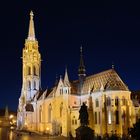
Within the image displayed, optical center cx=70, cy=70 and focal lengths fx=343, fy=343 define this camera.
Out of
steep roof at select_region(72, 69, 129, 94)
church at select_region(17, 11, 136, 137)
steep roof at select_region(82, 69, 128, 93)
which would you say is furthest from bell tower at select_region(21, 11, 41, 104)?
steep roof at select_region(82, 69, 128, 93)

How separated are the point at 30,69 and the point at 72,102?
1420 inches

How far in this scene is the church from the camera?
86.2m

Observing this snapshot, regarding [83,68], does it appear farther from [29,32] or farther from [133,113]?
[29,32]

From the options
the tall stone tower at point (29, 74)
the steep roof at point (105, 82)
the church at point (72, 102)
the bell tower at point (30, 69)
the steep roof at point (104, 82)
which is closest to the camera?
the church at point (72, 102)

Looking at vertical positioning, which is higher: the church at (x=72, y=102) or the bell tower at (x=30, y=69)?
the bell tower at (x=30, y=69)

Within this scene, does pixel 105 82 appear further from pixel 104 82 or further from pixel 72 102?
pixel 72 102

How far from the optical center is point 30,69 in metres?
128

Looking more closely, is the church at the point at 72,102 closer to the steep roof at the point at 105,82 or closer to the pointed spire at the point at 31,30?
the steep roof at the point at 105,82

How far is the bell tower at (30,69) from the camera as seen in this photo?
12744 centimetres

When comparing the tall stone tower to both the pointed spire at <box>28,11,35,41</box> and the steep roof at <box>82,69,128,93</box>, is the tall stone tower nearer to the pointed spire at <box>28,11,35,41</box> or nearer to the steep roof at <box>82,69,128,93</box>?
the pointed spire at <box>28,11,35,41</box>

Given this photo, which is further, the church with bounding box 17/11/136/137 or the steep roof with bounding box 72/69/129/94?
the steep roof with bounding box 72/69/129/94

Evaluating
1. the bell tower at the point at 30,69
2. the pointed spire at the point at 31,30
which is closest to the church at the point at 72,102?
the bell tower at the point at 30,69

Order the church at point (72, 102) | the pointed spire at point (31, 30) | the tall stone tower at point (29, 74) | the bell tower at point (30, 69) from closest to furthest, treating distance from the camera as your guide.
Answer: the church at point (72, 102) < the tall stone tower at point (29, 74) < the bell tower at point (30, 69) < the pointed spire at point (31, 30)

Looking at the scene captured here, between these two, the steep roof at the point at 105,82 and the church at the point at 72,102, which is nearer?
the church at the point at 72,102
